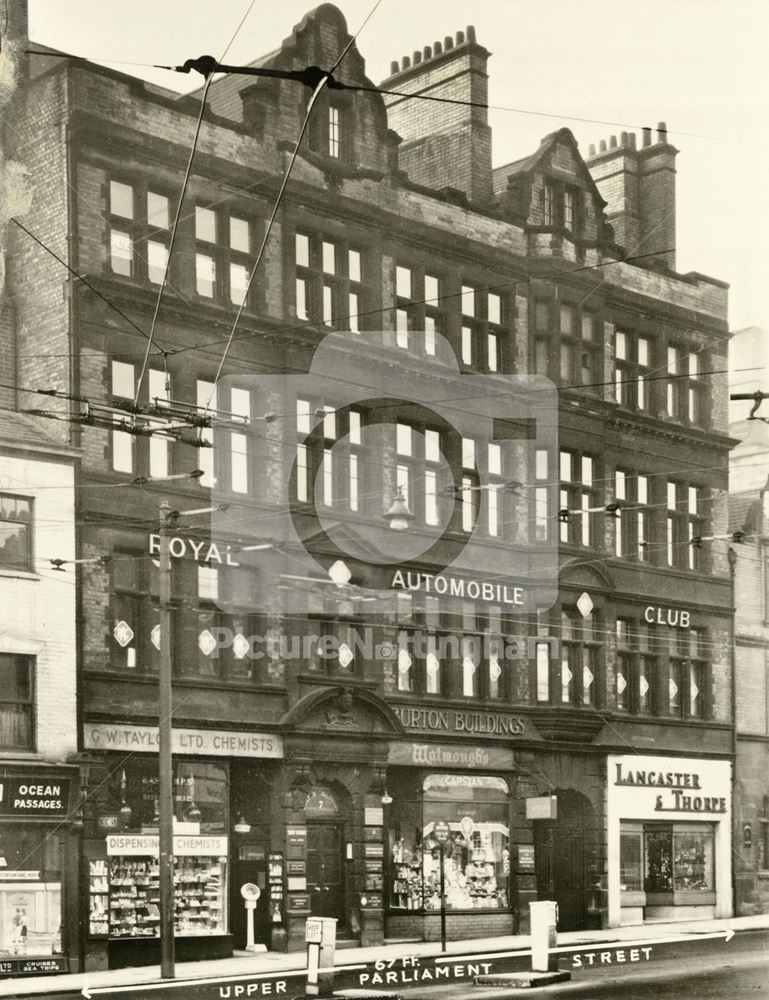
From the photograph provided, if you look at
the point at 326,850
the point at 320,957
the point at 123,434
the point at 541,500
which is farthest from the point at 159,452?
the point at 320,957

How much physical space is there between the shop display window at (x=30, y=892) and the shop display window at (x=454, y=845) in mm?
5560

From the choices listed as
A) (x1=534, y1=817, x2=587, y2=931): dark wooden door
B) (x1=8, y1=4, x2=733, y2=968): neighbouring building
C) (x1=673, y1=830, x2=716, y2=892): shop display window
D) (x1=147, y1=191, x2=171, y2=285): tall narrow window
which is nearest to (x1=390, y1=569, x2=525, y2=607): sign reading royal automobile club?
(x1=8, y1=4, x2=733, y2=968): neighbouring building

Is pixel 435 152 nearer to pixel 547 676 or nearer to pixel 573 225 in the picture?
pixel 573 225

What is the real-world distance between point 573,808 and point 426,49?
44.4 feet

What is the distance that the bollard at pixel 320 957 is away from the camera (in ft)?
57.8

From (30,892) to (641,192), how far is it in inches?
581

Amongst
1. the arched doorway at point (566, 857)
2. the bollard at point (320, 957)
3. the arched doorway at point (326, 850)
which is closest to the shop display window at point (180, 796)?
the arched doorway at point (326, 850)

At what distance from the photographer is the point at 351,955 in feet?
74.2

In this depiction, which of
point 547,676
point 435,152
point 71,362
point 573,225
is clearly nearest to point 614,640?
point 547,676

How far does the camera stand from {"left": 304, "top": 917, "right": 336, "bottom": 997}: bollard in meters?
17.6

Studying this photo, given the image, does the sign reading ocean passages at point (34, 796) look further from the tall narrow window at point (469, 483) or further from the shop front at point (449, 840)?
the tall narrow window at point (469, 483)

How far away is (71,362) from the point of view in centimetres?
2123

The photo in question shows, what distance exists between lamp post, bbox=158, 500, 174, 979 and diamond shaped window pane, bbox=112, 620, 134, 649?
613 millimetres

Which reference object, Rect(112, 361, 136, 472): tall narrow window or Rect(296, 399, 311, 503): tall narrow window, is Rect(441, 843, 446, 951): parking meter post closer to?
Rect(296, 399, 311, 503): tall narrow window
